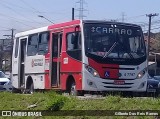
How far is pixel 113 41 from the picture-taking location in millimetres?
16672

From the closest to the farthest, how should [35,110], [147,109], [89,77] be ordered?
[147,109]
[35,110]
[89,77]

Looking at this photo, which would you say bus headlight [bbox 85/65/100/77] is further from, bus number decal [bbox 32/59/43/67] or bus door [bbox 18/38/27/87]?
bus door [bbox 18/38/27/87]

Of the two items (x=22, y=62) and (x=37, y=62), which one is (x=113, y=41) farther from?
(x=22, y=62)

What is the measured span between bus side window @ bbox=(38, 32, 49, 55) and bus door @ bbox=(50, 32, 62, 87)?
627 mm

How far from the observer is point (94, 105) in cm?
1080

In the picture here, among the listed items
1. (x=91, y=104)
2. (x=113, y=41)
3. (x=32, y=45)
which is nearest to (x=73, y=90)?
(x=113, y=41)

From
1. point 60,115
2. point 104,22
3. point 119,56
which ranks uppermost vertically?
point 104,22

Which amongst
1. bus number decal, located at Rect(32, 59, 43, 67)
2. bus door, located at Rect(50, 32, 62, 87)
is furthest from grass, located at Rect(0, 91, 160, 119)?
bus number decal, located at Rect(32, 59, 43, 67)

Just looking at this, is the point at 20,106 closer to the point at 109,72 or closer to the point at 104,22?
the point at 109,72

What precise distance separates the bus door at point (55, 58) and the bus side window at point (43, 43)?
63 cm

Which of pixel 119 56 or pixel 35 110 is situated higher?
pixel 119 56

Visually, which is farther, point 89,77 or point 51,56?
point 51,56

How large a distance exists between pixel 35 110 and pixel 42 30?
9.57 metres

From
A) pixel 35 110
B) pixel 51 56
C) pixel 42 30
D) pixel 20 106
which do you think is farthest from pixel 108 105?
pixel 42 30
